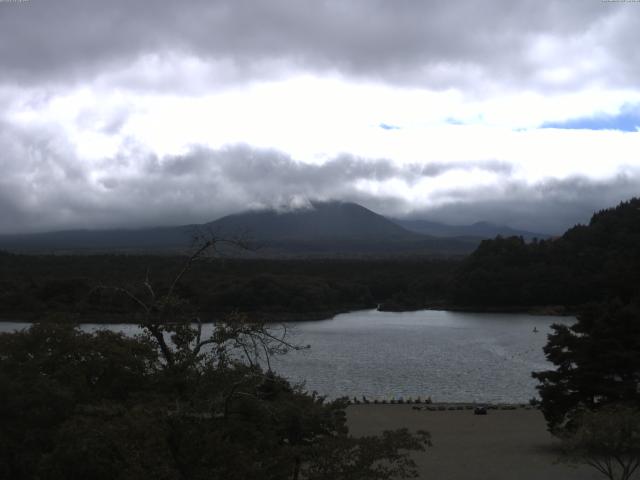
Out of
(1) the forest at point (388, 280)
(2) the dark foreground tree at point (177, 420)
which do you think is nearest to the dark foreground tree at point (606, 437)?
(2) the dark foreground tree at point (177, 420)

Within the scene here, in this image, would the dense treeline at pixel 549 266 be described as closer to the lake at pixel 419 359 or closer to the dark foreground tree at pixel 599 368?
the lake at pixel 419 359

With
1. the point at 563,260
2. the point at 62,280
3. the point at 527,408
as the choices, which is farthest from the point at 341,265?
the point at 527,408

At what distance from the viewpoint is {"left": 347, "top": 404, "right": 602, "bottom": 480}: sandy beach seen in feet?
44.8

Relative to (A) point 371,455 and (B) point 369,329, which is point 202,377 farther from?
(B) point 369,329

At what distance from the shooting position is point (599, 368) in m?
14.8

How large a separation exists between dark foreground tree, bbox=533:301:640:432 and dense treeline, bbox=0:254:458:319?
22.7m

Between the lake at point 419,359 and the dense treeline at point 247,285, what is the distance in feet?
9.29

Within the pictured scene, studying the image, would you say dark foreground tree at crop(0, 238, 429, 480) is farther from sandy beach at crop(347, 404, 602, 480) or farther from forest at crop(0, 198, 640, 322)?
forest at crop(0, 198, 640, 322)

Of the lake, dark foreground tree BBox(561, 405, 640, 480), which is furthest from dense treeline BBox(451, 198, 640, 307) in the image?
dark foreground tree BBox(561, 405, 640, 480)

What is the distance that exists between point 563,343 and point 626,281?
12.3ft

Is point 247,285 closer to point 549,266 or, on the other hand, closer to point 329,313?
point 329,313

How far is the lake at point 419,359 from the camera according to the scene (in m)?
27.1

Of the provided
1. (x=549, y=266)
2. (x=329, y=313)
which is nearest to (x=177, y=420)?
(x=329, y=313)

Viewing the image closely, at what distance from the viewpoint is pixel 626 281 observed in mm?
18172
